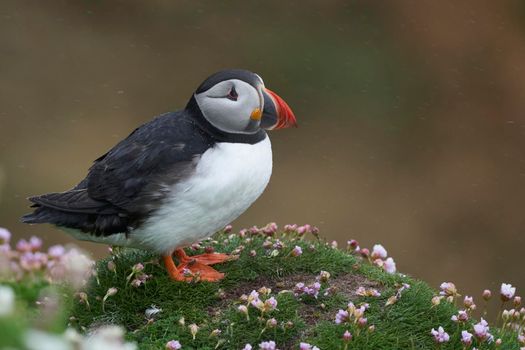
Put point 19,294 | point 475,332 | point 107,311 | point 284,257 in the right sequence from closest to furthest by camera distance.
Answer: point 19,294, point 475,332, point 107,311, point 284,257

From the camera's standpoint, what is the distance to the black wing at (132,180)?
561 centimetres

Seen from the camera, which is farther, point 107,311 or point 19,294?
point 107,311

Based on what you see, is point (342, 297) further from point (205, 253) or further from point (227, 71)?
point (227, 71)

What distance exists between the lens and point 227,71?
228 inches

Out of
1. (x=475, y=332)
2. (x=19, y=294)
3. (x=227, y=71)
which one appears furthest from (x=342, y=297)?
(x=19, y=294)

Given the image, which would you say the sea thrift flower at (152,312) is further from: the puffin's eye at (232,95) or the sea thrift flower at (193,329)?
the puffin's eye at (232,95)

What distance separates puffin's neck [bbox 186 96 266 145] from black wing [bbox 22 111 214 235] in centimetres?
4

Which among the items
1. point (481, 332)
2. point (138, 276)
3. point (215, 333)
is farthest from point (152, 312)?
point (481, 332)

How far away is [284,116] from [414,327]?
166cm

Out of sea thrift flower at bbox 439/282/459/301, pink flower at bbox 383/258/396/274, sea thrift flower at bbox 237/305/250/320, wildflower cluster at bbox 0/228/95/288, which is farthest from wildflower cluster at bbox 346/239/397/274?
wildflower cluster at bbox 0/228/95/288

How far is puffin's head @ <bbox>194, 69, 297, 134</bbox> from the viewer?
571cm

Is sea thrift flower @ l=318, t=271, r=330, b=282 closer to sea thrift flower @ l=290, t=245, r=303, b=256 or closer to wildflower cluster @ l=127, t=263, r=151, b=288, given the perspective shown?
sea thrift flower @ l=290, t=245, r=303, b=256

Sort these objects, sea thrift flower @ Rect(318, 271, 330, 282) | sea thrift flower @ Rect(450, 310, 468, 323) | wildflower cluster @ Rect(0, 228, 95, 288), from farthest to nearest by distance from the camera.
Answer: sea thrift flower @ Rect(318, 271, 330, 282) → sea thrift flower @ Rect(450, 310, 468, 323) → wildflower cluster @ Rect(0, 228, 95, 288)

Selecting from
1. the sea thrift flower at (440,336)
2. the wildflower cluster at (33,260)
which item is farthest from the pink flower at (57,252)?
the sea thrift flower at (440,336)
